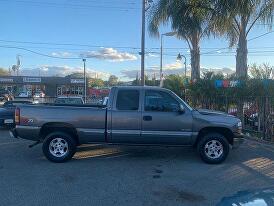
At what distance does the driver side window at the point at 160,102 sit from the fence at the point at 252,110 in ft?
14.9

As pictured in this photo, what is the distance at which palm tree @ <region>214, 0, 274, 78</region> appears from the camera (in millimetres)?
16609

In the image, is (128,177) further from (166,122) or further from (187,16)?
(187,16)

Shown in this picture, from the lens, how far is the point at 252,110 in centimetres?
1416

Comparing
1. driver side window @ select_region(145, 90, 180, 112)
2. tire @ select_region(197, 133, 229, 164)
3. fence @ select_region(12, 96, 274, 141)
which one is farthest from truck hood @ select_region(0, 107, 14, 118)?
tire @ select_region(197, 133, 229, 164)

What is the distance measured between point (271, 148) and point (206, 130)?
3.14 m

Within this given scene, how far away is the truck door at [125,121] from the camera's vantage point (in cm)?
923

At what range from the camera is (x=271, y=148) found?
37.9 ft

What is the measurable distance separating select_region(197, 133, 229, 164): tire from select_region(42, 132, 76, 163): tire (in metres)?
3.04

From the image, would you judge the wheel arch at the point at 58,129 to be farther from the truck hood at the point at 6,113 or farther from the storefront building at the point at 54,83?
the storefront building at the point at 54,83

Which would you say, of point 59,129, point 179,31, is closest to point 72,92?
point 179,31

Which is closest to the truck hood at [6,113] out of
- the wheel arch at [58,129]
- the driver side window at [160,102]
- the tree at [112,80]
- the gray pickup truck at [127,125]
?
the gray pickup truck at [127,125]

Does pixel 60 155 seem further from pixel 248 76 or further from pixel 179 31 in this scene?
pixel 179 31

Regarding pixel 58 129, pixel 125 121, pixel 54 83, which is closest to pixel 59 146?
pixel 58 129

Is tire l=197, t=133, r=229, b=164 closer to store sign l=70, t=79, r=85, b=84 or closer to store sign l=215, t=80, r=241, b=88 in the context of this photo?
store sign l=215, t=80, r=241, b=88
